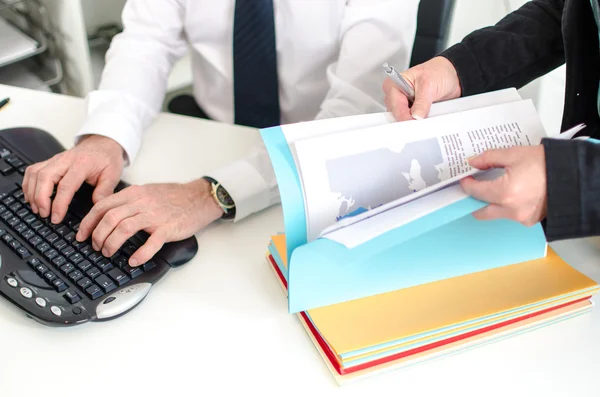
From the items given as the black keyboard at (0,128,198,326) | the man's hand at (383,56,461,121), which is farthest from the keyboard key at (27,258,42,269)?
the man's hand at (383,56,461,121)

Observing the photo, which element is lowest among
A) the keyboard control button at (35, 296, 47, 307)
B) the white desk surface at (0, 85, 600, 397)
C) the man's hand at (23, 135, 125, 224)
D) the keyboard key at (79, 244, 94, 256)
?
the white desk surface at (0, 85, 600, 397)

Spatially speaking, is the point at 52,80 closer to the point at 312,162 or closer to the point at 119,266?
the point at 119,266

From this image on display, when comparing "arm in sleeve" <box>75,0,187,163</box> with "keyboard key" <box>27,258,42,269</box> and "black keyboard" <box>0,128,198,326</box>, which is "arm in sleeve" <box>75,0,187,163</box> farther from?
"keyboard key" <box>27,258,42,269</box>

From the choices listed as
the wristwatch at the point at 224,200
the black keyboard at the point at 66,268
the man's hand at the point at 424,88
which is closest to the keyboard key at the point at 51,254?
the black keyboard at the point at 66,268

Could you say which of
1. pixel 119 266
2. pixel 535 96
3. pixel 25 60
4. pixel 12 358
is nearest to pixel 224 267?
pixel 119 266

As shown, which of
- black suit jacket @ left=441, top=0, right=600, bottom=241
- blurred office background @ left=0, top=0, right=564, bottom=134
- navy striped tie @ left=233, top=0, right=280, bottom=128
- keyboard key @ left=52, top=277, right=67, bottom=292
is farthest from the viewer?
blurred office background @ left=0, top=0, right=564, bottom=134

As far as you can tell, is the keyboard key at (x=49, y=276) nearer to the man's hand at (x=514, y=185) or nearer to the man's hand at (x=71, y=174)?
the man's hand at (x=71, y=174)

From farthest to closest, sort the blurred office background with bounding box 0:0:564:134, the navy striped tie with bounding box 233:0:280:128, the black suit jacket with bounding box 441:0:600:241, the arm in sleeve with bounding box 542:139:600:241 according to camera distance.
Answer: the blurred office background with bounding box 0:0:564:134 → the navy striped tie with bounding box 233:0:280:128 → the black suit jacket with bounding box 441:0:600:241 → the arm in sleeve with bounding box 542:139:600:241

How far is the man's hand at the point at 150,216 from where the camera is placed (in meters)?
0.78

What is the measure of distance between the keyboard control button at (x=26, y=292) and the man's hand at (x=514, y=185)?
1.66ft

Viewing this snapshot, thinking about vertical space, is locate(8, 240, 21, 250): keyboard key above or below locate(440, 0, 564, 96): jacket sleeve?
below

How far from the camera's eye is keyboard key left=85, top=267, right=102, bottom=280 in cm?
74

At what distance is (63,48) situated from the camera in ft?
6.05

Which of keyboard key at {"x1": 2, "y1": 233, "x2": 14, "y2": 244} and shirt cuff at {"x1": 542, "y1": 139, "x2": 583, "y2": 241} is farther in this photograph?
keyboard key at {"x1": 2, "y1": 233, "x2": 14, "y2": 244}
